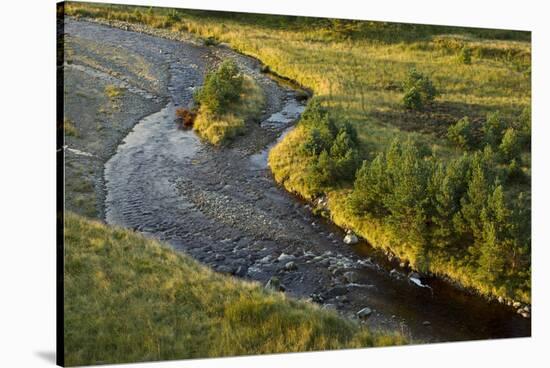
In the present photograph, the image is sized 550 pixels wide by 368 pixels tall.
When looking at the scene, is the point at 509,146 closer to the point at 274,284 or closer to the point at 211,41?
the point at 274,284

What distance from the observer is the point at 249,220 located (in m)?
11.0

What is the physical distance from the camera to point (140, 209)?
1005cm

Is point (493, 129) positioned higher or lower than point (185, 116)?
lower

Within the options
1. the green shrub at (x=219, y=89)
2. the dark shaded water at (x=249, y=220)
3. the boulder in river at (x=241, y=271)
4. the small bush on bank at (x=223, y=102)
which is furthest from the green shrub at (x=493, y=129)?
the boulder in river at (x=241, y=271)

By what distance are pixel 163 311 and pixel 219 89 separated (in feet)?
12.7

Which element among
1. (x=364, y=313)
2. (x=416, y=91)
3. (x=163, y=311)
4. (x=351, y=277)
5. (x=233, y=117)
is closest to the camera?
(x=163, y=311)

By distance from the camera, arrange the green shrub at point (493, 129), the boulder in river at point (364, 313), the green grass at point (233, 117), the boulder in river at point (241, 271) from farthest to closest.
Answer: the green shrub at point (493, 129) < the green grass at point (233, 117) < the boulder in river at point (364, 313) < the boulder in river at point (241, 271)

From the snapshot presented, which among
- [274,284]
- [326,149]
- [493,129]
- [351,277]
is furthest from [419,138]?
[274,284]

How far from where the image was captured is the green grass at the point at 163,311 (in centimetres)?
889

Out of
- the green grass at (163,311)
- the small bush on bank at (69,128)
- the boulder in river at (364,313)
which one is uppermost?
the small bush on bank at (69,128)

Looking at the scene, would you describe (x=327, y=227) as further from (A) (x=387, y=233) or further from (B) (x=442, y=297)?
(B) (x=442, y=297)

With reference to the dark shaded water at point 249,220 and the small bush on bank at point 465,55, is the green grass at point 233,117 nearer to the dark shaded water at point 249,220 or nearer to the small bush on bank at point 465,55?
the dark shaded water at point 249,220

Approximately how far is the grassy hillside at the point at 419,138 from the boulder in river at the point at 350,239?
171mm

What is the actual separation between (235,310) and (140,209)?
6.99ft
